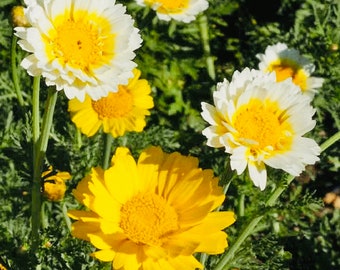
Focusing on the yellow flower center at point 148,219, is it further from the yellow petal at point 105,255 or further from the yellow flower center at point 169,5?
the yellow flower center at point 169,5

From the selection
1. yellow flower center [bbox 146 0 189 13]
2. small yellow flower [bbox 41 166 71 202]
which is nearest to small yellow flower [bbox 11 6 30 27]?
small yellow flower [bbox 41 166 71 202]

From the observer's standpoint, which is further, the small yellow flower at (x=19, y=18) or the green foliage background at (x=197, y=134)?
the green foliage background at (x=197, y=134)

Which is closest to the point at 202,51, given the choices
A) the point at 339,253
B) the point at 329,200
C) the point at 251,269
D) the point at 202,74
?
the point at 202,74

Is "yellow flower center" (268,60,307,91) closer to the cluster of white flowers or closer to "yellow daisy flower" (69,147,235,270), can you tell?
the cluster of white flowers

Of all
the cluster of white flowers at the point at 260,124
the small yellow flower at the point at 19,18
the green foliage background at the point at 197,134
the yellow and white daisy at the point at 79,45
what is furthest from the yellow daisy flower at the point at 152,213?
the small yellow flower at the point at 19,18

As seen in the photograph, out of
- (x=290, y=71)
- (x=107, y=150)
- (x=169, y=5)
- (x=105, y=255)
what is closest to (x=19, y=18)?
(x=107, y=150)

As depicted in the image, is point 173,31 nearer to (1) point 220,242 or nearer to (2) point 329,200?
(2) point 329,200

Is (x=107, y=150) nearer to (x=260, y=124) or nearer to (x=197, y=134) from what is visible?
(x=260, y=124)
